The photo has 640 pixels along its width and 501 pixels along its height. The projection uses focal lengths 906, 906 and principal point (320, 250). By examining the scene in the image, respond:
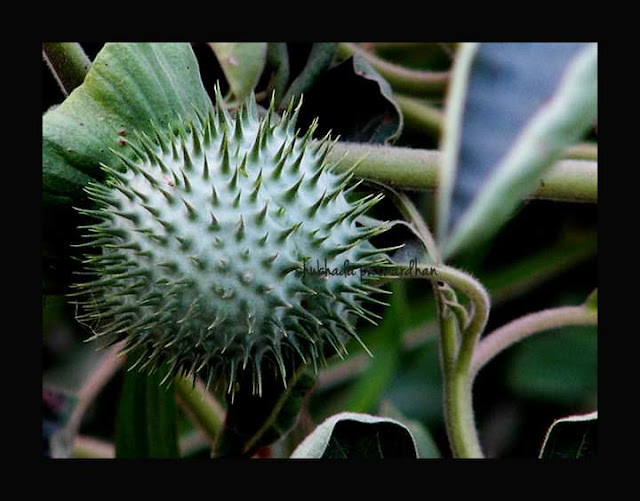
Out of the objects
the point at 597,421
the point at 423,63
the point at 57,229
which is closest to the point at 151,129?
the point at 57,229

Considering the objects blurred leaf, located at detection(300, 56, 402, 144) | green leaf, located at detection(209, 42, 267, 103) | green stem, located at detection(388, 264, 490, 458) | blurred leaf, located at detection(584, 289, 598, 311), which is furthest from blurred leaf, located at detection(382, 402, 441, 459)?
green leaf, located at detection(209, 42, 267, 103)

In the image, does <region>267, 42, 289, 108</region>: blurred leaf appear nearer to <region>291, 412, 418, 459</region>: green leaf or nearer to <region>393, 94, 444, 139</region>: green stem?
<region>393, 94, 444, 139</region>: green stem

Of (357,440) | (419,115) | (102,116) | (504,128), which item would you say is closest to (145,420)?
(357,440)

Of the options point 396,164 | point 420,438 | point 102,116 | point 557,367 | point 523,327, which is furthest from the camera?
point 557,367

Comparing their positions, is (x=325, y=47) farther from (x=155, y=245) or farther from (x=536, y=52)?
(x=536, y=52)

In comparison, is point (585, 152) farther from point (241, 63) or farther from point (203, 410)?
point (203, 410)

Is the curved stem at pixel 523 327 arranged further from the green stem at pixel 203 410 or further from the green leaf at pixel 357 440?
the green stem at pixel 203 410
